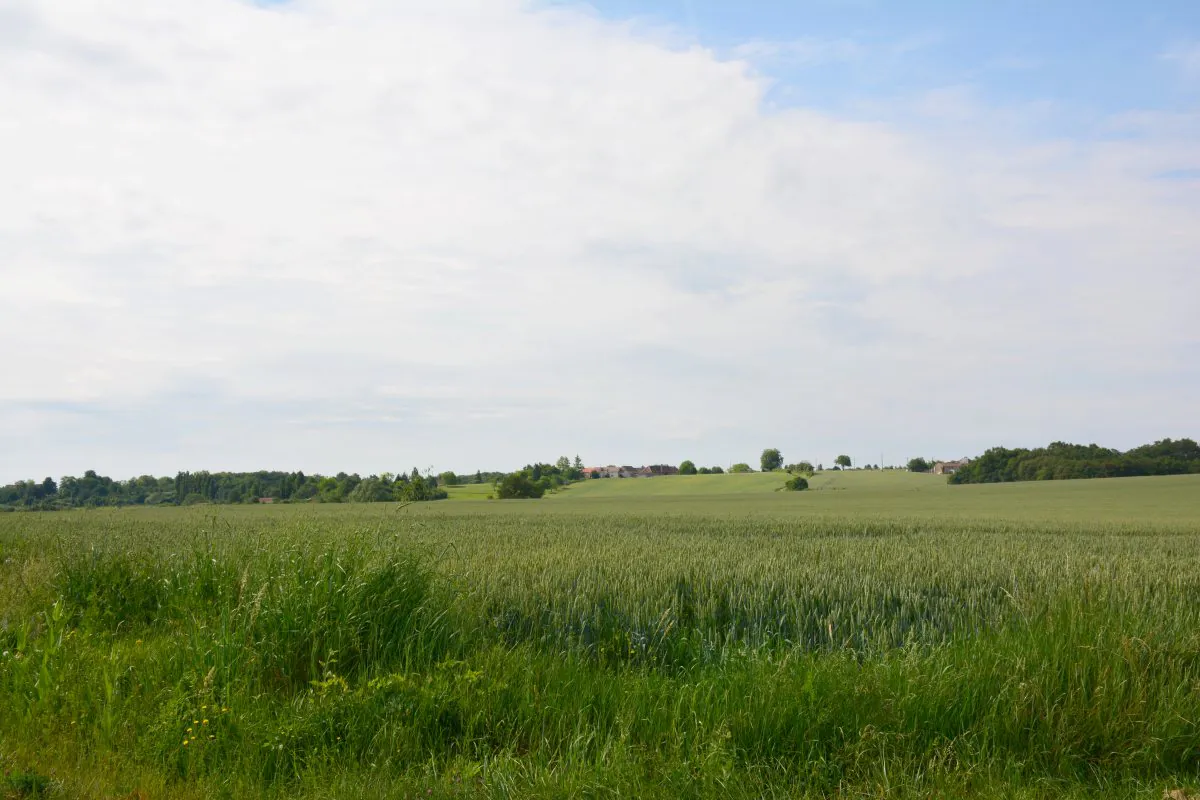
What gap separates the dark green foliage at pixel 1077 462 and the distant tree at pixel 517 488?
5185 centimetres

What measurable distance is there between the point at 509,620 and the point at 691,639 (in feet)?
6.78

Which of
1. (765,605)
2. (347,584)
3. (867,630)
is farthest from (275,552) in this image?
(867,630)

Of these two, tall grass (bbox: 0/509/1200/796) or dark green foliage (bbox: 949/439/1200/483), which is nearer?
tall grass (bbox: 0/509/1200/796)

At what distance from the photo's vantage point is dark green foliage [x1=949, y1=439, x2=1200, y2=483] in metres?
83.2

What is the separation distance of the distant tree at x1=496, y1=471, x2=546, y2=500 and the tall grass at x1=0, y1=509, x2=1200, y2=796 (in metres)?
88.6

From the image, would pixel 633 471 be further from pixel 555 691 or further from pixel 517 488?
pixel 555 691

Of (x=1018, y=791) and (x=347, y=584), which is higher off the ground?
(x=347, y=584)

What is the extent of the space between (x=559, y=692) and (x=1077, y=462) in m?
97.9

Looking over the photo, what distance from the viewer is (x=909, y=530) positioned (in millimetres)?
25219

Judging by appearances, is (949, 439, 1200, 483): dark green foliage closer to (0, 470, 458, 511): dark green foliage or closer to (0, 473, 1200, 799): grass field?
(0, 470, 458, 511): dark green foliage

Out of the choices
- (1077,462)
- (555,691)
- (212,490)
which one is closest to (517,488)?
(212,490)

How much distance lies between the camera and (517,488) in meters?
97.6

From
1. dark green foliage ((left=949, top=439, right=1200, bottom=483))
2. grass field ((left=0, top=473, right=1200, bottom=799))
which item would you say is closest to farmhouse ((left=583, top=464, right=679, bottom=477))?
dark green foliage ((left=949, top=439, right=1200, bottom=483))

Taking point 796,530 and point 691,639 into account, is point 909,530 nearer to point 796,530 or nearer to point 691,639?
point 796,530
